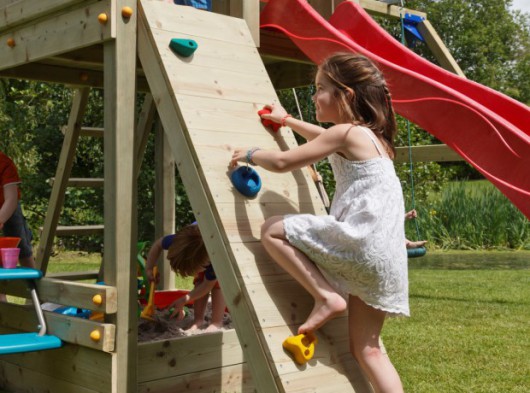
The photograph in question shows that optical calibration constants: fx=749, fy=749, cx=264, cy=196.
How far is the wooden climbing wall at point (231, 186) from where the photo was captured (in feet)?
9.71

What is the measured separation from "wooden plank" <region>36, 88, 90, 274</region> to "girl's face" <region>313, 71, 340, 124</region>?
347 cm

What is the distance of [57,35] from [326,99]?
1.64m

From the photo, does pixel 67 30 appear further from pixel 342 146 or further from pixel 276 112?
pixel 342 146

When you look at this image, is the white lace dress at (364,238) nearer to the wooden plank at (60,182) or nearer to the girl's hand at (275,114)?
the girl's hand at (275,114)

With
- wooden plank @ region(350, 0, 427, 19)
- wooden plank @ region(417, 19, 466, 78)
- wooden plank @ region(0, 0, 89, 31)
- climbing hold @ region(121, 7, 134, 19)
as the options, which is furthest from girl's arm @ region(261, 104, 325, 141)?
wooden plank @ region(417, 19, 466, 78)

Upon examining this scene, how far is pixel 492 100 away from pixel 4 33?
120 inches

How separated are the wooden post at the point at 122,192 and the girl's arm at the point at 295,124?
2.26 feet

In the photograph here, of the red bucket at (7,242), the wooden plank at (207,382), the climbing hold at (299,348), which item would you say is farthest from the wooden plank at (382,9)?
the climbing hold at (299,348)

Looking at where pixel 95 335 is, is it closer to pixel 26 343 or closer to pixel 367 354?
pixel 26 343

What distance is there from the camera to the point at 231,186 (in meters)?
3.31

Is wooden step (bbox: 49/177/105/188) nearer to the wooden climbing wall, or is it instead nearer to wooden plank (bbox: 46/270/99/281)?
wooden plank (bbox: 46/270/99/281)

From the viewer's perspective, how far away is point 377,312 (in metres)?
3.05

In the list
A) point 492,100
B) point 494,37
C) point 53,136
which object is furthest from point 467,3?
point 492,100

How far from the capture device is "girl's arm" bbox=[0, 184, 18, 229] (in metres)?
Result: 4.89
